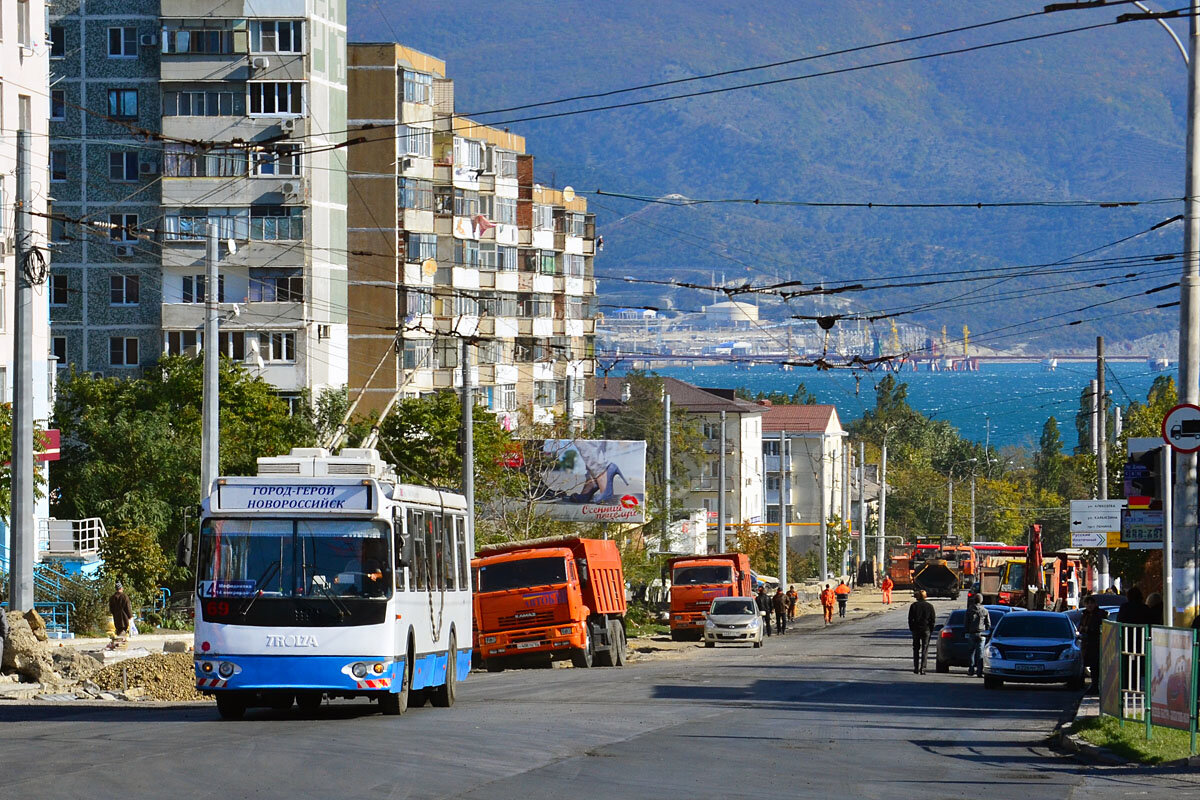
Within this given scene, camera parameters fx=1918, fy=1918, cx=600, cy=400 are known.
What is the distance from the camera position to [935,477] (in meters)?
148

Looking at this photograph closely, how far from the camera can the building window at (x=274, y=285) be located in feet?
223

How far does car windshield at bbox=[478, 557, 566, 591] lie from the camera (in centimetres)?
3984

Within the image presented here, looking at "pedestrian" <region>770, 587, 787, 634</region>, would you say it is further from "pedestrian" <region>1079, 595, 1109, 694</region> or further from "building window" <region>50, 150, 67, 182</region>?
"pedestrian" <region>1079, 595, 1109, 694</region>

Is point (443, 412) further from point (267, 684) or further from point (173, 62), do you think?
point (267, 684)

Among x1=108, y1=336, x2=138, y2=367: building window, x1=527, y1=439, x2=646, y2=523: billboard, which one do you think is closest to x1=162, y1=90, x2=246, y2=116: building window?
x1=108, y1=336, x2=138, y2=367: building window

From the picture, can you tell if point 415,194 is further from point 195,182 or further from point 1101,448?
point 1101,448

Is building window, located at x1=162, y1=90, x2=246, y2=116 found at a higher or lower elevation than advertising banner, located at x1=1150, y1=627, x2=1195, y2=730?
higher

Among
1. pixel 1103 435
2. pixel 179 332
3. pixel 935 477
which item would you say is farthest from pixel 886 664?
pixel 935 477

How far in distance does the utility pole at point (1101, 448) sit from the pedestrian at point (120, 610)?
25000 mm

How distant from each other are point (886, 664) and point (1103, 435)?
58.9ft

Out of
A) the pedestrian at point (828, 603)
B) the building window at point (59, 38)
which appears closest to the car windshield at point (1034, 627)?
the pedestrian at point (828, 603)

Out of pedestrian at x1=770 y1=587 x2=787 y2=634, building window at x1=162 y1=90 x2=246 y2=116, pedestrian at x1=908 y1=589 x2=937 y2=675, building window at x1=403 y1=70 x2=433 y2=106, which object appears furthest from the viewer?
building window at x1=403 y1=70 x2=433 y2=106

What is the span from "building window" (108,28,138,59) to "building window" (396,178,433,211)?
42.2 ft

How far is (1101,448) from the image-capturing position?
5500 centimetres
